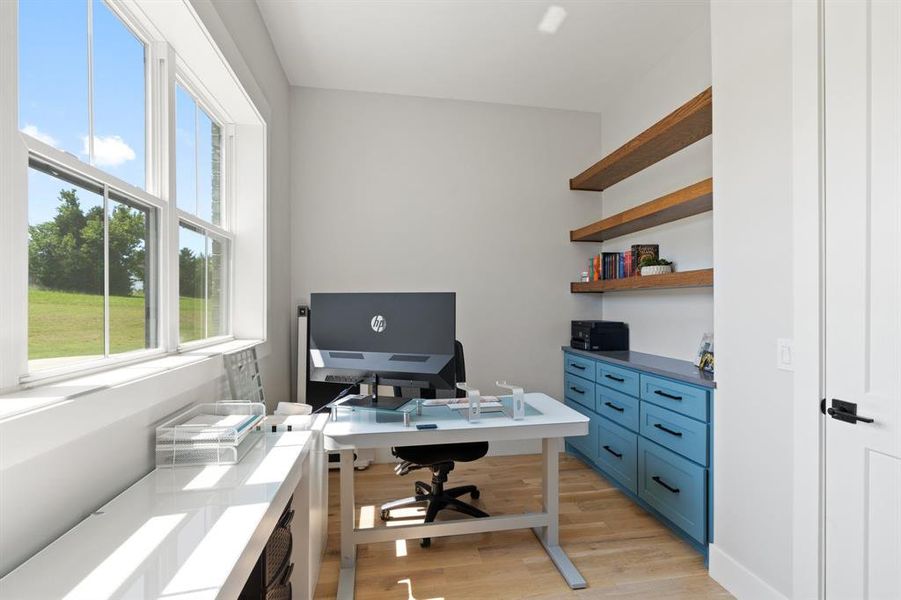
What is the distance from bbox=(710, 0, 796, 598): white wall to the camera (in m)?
1.67

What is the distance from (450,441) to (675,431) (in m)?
1.33

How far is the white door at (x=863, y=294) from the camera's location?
1270mm

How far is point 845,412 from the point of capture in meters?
1.41

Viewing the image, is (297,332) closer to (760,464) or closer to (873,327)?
(760,464)

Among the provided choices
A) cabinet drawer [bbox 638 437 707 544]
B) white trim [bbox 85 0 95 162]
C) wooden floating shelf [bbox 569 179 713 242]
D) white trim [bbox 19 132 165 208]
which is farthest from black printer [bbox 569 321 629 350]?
white trim [bbox 85 0 95 162]

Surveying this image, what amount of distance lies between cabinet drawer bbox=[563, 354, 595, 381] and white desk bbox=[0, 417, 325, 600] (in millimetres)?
2468

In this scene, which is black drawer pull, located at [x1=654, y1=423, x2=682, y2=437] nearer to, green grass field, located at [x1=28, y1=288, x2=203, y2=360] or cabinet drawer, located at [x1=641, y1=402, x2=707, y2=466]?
cabinet drawer, located at [x1=641, y1=402, x2=707, y2=466]

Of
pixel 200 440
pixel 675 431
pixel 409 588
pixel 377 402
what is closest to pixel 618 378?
pixel 675 431

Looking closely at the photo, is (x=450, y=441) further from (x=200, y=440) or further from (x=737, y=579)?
(x=737, y=579)

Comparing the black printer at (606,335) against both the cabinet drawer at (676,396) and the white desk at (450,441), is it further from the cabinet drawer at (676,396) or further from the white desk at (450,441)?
the white desk at (450,441)

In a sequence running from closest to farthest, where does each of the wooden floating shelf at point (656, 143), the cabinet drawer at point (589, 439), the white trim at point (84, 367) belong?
the white trim at point (84, 367)
the wooden floating shelf at point (656, 143)
the cabinet drawer at point (589, 439)

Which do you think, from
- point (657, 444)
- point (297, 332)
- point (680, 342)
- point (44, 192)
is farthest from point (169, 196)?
point (680, 342)

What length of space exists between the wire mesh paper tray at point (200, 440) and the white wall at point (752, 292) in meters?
2.10

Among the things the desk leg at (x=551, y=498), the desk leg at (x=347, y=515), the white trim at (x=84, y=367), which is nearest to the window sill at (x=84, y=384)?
the white trim at (x=84, y=367)
